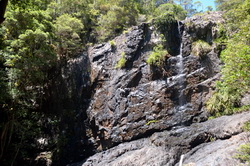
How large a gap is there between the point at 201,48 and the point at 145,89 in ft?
10.7

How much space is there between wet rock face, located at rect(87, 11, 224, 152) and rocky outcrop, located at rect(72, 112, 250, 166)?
1.93ft

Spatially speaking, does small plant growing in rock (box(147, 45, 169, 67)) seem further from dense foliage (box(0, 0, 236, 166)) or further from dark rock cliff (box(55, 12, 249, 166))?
dark rock cliff (box(55, 12, 249, 166))

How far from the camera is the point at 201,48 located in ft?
31.4

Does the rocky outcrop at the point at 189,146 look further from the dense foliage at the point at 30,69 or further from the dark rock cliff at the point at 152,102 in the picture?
the dense foliage at the point at 30,69

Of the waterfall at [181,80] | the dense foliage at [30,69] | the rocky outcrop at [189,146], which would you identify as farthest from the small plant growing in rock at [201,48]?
the rocky outcrop at [189,146]

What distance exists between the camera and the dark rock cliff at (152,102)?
7801mm

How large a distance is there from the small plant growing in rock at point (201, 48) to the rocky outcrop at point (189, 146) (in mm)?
3213

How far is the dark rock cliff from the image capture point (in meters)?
7.80

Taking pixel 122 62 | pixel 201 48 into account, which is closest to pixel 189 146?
pixel 201 48

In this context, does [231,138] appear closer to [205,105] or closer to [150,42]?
[205,105]

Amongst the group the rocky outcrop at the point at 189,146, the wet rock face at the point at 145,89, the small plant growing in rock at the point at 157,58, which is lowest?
the rocky outcrop at the point at 189,146

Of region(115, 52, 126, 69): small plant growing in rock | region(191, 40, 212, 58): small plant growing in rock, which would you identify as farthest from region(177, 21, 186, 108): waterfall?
region(115, 52, 126, 69): small plant growing in rock

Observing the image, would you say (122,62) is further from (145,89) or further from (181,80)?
(181,80)

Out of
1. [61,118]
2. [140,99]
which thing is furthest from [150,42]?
[61,118]
